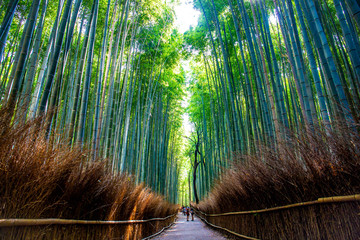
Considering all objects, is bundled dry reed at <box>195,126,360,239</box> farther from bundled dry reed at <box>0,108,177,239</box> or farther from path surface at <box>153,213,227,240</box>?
path surface at <box>153,213,227,240</box>

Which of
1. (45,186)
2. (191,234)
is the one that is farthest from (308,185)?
(191,234)

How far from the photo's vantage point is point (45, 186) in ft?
4.33

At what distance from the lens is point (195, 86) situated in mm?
10297

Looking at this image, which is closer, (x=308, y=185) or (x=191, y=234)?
(x=308, y=185)

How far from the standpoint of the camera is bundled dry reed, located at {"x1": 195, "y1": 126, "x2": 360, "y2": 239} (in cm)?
122

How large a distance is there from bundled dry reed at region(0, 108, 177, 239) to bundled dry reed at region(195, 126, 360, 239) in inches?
64.5

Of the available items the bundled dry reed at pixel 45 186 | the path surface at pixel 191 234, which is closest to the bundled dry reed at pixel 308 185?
the bundled dry reed at pixel 45 186

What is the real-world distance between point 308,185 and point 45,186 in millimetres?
1762

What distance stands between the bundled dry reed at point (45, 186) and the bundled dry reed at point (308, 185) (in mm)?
1638

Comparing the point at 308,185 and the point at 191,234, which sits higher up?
the point at 308,185

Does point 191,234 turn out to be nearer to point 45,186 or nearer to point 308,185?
point 308,185

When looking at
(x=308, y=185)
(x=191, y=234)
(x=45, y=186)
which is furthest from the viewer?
(x=191, y=234)

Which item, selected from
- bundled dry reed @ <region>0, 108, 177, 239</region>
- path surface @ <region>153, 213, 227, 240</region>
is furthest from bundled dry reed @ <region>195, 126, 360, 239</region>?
path surface @ <region>153, 213, 227, 240</region>

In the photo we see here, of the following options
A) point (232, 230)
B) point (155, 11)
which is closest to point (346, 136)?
point (232, 230)
